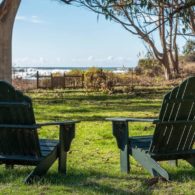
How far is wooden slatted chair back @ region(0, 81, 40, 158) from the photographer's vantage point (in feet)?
17.1

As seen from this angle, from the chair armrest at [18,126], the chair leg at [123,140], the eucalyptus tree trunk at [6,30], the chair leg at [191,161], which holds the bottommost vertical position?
the chair leg at [191,161]

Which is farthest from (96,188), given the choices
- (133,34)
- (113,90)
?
(133,34)

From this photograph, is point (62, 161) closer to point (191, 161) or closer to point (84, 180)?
point (84, 180)

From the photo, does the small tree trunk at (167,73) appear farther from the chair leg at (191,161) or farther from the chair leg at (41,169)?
the chair leg at (41,169)

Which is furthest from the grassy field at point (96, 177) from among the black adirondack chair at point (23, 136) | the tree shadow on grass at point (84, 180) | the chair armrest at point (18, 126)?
the chair armrest at point (18, 126)

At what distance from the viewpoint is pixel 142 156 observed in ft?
18.6

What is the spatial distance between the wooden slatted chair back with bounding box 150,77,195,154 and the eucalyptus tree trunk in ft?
39.7

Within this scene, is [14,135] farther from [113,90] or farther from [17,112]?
[113,90]

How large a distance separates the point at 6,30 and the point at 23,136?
1209 centimetres

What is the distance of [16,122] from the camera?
17.5 feet

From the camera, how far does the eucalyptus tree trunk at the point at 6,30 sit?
16859 millimetres

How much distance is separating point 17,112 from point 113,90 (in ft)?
65.8

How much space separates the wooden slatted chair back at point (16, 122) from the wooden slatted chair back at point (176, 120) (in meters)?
1.32

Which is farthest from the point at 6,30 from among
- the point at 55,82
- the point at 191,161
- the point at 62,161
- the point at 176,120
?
the point at 55,82
